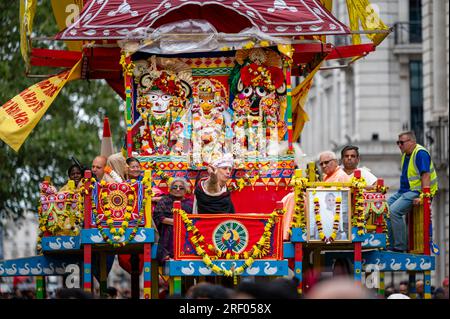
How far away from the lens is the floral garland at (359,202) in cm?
2173

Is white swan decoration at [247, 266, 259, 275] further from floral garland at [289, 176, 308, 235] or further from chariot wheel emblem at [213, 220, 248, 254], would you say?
floral garland at [289, 176, 308, 235]

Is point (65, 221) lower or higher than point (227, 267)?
higher

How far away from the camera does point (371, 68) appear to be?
2234 inches

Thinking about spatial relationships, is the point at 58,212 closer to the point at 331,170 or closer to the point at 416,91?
the point at 331,170

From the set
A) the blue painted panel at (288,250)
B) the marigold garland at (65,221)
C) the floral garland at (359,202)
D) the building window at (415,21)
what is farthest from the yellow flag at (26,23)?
the building window at (415,21)

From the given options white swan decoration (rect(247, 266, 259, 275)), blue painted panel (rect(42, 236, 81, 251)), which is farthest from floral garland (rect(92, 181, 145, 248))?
white swan decoration (rect(247, 266, 259, 275))

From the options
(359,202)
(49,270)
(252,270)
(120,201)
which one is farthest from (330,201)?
(49,270)

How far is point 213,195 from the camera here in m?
22.0

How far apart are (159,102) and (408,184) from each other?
3.97m

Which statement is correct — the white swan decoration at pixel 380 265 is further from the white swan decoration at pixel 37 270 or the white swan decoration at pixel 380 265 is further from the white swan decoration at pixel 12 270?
the white swan decoration at pixel 12 270
